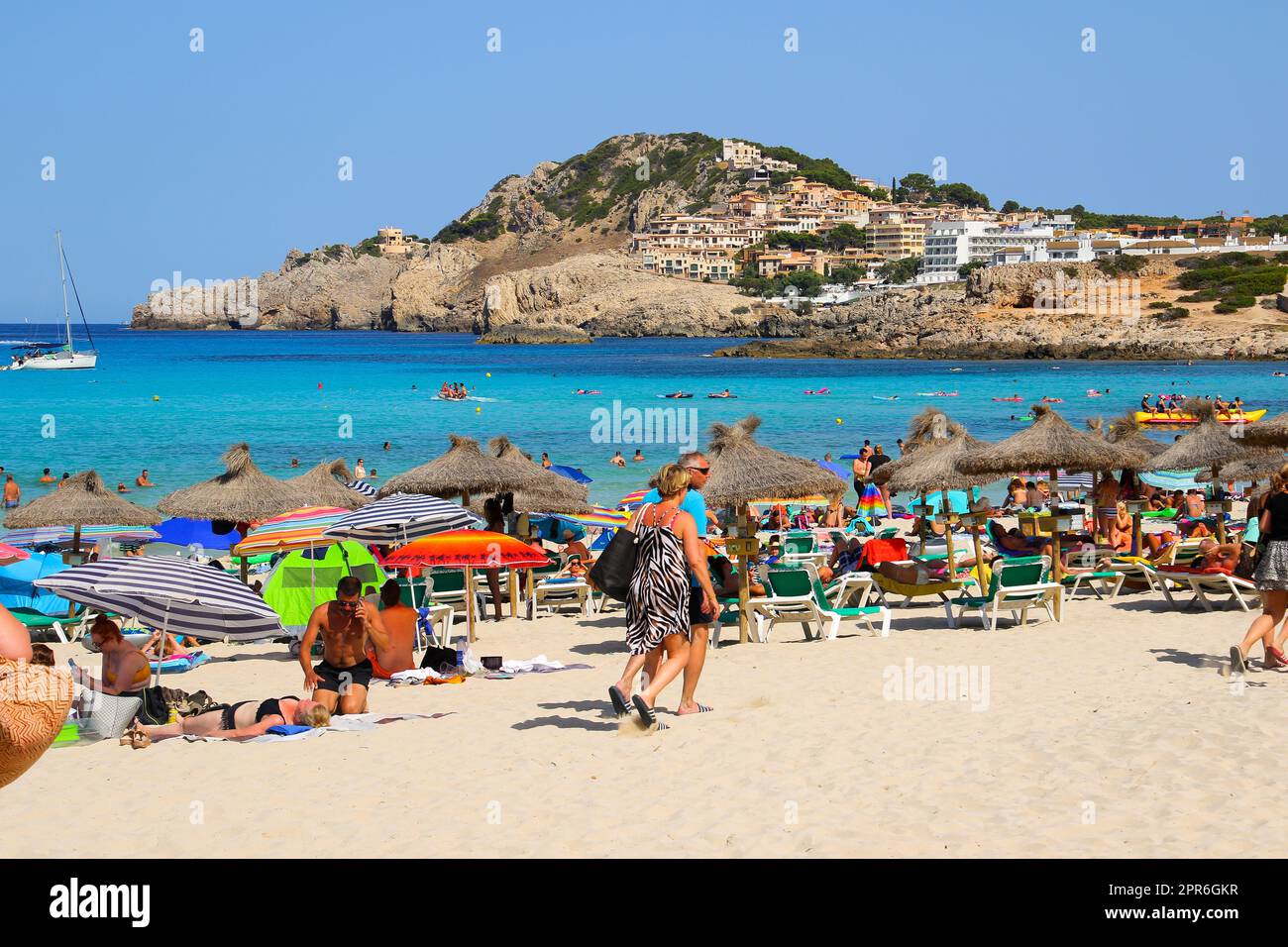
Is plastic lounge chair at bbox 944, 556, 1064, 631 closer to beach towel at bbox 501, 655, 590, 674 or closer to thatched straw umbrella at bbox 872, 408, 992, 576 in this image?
beach towel at bbox 501, 655, 590, 674

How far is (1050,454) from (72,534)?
1066 centimetres

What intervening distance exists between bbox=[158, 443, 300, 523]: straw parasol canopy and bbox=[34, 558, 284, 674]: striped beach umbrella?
225 inches

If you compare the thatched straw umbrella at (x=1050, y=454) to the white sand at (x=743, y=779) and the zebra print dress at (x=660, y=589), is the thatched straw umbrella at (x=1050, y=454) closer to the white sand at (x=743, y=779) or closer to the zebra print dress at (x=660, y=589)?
the white sand at (x=743, y=779)

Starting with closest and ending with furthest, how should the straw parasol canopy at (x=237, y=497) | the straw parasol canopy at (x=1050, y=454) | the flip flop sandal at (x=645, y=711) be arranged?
the flip flop sandal at (x=645, y=711) < the straw parasol canopy at (x=1050, y=454) < the straw parasol canopy at (x=237, y=497)

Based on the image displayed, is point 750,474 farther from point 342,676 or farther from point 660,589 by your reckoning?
point 660,589

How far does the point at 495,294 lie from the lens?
145m

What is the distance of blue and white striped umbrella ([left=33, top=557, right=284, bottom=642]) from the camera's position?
842 centimetres

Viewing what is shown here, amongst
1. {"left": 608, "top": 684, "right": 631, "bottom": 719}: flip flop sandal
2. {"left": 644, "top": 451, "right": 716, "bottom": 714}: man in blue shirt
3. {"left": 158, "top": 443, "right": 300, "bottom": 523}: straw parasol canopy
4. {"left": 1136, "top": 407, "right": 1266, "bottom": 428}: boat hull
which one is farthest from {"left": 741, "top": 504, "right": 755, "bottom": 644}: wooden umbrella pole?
{"left": 1136, "top": 407, "right": 1266, "bottom": 428}: boat hull

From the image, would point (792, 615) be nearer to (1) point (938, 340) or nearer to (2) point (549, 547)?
(2) point (549, 547)

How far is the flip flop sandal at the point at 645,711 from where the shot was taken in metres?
6.73

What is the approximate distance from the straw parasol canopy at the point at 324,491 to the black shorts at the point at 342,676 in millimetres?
7156

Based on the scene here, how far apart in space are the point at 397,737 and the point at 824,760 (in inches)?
91.8

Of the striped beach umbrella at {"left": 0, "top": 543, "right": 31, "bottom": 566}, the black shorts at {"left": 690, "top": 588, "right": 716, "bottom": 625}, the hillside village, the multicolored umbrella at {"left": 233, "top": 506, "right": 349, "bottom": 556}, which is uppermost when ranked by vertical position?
the hillside village

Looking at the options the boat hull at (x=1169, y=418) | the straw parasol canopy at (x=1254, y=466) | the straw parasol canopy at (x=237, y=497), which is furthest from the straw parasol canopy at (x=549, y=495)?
the boat hull at (x=1169, y=418)
